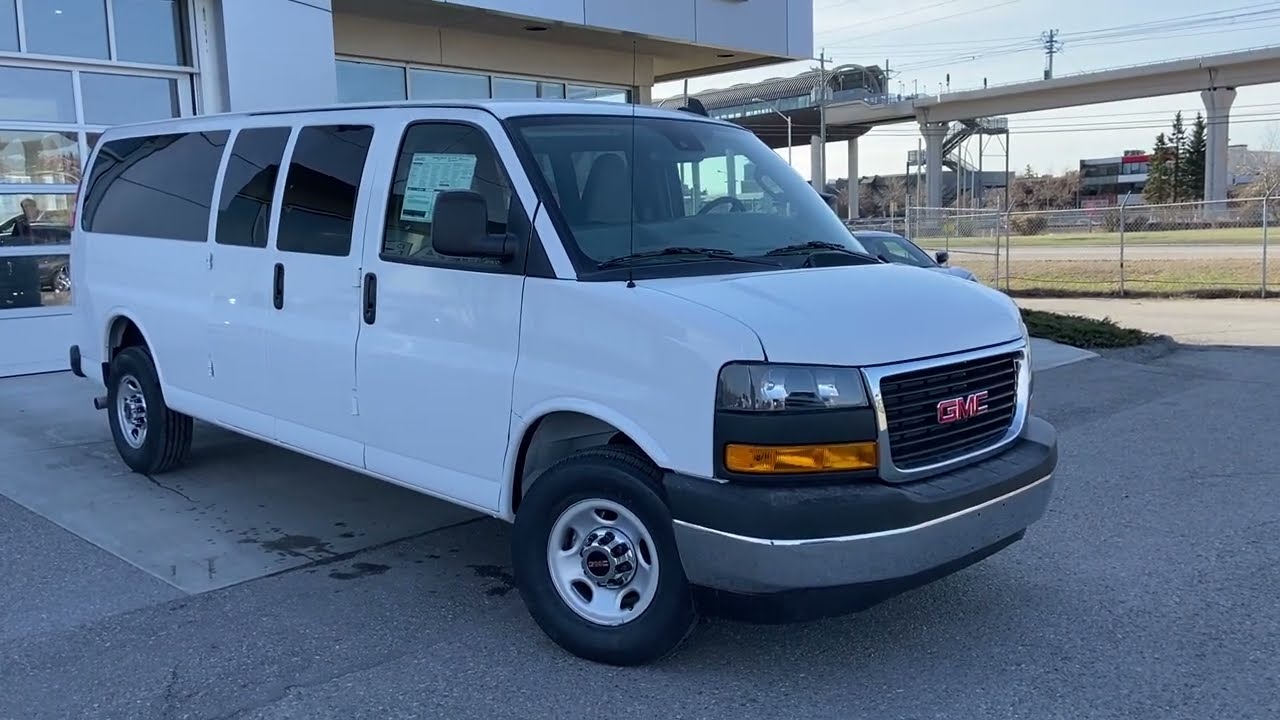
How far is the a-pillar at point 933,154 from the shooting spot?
73.4 meters

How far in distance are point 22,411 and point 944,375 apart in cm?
802

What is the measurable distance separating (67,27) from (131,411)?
18.1 feet

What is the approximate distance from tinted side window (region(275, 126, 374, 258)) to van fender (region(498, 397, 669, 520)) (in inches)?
54.5

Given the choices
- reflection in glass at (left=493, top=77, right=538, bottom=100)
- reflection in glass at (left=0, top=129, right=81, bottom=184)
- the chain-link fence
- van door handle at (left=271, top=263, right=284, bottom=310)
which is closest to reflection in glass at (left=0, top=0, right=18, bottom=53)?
reflection in glass at (left=0, top=129, right=81, bottom=184)

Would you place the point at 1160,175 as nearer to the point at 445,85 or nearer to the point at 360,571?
the point at 445,85

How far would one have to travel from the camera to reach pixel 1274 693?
12.7 feet

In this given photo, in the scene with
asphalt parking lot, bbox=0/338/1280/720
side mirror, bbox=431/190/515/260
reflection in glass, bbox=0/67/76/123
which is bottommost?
asphalt parking lot, bbox=0/338/1280/720

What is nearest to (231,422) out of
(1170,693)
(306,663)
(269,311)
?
(269,311)

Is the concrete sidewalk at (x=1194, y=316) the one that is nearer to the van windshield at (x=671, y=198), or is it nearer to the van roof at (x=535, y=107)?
the van windshield at (x=671, y=198)

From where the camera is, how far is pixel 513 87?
51.9ft

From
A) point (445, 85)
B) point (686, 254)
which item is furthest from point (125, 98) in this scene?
point (686, 254)

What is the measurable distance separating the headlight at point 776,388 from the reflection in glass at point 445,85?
1172 cm

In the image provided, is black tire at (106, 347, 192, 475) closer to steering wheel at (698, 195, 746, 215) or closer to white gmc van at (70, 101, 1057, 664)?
white gmc van at (70, 101, 1057, 664)

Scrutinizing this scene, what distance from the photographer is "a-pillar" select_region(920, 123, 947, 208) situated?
73375mm
